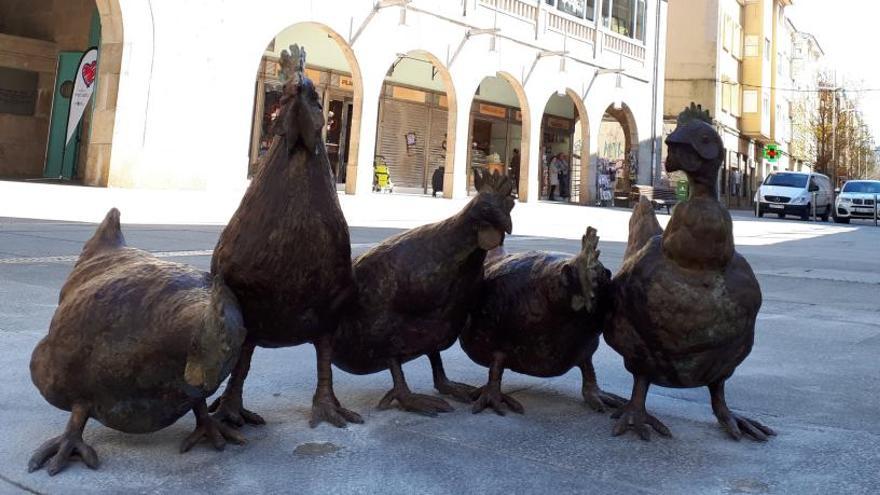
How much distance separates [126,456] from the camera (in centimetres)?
205

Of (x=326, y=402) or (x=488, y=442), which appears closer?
(x=488, y=442)

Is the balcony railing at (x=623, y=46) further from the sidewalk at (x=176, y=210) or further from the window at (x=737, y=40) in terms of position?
the window at (x=737, y=40)

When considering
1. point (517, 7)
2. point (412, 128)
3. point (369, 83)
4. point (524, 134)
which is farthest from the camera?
point (412, 128)

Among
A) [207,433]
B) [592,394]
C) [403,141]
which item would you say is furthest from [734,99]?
[207,433]

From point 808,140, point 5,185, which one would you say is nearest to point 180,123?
point 5,185

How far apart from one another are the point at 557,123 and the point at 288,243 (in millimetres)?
32315

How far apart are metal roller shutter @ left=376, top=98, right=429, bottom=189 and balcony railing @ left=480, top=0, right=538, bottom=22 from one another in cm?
453

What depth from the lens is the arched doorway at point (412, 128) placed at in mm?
25703

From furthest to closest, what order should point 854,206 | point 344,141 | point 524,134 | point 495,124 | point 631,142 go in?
point 631,142 < point 495,124 < point 854,206 < point 524,134 < point 344,141

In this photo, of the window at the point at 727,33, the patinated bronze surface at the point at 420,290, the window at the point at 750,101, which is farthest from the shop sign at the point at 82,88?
the window at the point at 750,101

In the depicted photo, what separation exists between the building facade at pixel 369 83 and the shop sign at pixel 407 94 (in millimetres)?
46

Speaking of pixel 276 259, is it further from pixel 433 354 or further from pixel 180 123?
pixel 180 123

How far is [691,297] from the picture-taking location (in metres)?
2.31

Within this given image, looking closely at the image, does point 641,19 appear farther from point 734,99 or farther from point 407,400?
point 407,400
